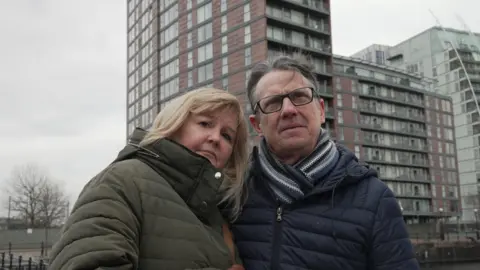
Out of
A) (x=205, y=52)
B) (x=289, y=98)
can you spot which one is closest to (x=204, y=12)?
(x=205, y=52)

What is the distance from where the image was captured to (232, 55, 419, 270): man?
83.9 inches

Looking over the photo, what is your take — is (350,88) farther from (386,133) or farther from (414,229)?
(414,229)

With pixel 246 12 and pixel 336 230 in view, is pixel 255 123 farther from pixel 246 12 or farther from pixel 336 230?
pixel 246 12

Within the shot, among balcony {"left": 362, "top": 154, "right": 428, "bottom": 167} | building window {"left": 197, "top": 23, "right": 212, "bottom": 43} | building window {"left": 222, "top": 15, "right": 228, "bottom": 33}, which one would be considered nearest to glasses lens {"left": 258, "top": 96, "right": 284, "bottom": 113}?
building window {"left": 222, "top": 15, "right": 228, "bottom": 33}

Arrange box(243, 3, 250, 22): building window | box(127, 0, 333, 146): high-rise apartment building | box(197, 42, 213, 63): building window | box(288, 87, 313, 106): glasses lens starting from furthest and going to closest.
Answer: box(197, 42, 213, 63): building window → box(243, 3, 250, 22): building window → box(127, 0, 333, 146): high-rise apartment building → box(288, 87, 313, 106): glasses lens

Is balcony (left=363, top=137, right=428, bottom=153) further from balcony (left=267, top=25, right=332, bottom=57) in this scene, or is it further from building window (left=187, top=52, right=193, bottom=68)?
building window (left=187, top=52, right=193, bottom=68)

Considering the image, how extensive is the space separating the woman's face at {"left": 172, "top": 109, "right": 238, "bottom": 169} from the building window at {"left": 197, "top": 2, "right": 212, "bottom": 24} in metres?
47.7

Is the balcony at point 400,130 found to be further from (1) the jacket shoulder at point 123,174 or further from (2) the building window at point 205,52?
(1) the jacket shoulder at point 123,174

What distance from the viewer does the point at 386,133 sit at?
211ft

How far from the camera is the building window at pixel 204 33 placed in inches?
1890

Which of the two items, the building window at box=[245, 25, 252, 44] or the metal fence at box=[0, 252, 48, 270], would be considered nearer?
the metal fence at box=[0, 252, 48, 270]

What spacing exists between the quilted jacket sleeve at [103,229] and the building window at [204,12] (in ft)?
158

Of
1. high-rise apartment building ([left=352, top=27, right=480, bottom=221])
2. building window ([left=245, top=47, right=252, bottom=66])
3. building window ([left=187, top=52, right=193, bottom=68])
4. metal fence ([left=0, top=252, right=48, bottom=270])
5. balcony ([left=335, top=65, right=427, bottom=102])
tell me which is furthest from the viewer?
high-rise apartment building ([left=352, top=27, right=480, bottom=221])

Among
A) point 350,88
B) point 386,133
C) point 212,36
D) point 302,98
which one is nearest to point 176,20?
point 212,36
